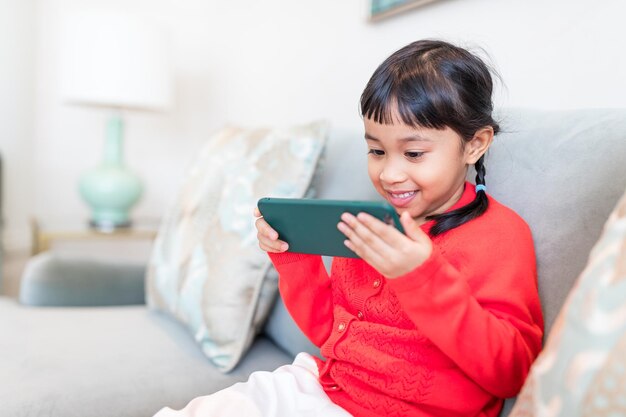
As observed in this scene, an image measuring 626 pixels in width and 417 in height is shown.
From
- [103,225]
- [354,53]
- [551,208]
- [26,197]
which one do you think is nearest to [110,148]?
[103,225]

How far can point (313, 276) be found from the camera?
980 mm

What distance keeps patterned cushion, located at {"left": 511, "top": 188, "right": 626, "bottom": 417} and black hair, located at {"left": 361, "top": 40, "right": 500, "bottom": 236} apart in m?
0.33

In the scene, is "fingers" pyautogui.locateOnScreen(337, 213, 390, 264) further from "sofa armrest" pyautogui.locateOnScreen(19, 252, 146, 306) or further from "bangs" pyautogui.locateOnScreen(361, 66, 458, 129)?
"sofa armrest" pyautogui.locateOnScreen(19, 252, 146, 306)

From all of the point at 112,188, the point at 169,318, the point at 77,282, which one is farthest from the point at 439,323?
the point at 112,188

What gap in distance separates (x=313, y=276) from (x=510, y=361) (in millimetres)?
353

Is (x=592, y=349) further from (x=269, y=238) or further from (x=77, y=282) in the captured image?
(x=77, y=282)

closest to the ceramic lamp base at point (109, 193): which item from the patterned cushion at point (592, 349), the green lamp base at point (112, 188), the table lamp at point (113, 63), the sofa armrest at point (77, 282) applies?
the green lamp base at point (112, 188)

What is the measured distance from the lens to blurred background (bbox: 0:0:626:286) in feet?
3.62

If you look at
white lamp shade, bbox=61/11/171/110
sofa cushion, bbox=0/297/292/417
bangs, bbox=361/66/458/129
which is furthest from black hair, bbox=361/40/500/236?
white lamp shade, bbox=61/11/171/110

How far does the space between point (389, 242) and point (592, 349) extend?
256 millimetres

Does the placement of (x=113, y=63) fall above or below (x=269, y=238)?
above

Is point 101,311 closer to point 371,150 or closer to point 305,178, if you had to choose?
point 305,178

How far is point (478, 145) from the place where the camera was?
888 millimetres

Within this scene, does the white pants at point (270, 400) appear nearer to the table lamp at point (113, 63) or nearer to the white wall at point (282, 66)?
the white wall at point (282, 66)
